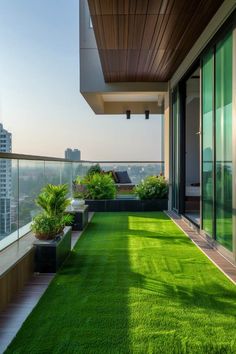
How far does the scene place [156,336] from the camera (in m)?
2.44

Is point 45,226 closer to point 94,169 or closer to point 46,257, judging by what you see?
point 46,257

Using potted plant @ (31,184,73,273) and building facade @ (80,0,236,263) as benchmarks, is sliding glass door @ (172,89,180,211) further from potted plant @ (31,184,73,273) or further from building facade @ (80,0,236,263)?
potted plant @ (31,184,73,273)

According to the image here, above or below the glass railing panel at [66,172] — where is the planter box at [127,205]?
below

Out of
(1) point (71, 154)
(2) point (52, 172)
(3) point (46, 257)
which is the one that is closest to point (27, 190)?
(3) point (46, 257)

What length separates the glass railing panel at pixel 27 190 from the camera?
399 cm

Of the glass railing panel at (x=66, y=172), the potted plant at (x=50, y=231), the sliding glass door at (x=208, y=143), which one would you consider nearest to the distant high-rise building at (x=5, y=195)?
the potted plant at (x=50, y=231)

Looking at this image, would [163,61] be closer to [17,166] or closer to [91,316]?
[17,166]

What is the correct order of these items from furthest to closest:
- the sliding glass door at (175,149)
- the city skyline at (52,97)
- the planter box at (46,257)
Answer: the city skyline at (52,97)
the sliding glass door at (175,149)
the planter box at (46,257)

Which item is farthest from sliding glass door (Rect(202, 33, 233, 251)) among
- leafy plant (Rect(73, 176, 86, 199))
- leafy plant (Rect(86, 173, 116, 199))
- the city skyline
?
the city skyline

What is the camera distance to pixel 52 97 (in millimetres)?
18141

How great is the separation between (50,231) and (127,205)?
187 inches

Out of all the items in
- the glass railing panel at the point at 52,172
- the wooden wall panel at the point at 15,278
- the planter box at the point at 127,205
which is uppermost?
the glass railing panel at the point at 52,172

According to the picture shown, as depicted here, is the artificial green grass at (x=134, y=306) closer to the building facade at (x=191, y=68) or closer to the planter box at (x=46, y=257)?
the planter box at (x=46, y=257)

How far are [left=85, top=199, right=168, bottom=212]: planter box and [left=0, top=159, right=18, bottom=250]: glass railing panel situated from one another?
492cm
